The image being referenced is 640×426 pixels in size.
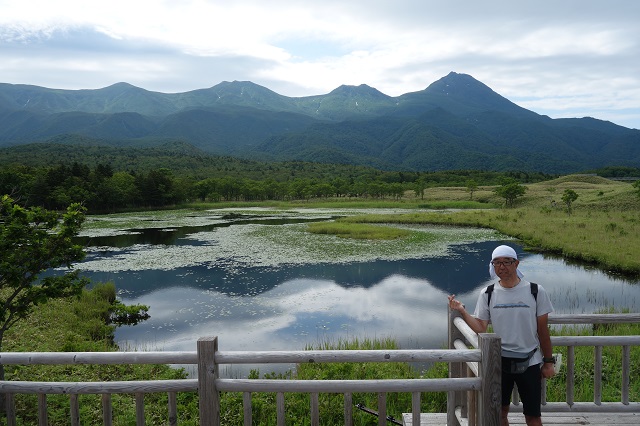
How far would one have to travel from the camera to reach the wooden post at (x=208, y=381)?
4.16 m

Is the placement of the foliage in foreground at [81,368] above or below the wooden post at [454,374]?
below

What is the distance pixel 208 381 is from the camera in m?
4.21

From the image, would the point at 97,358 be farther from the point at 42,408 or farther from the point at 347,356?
the point at 347,356

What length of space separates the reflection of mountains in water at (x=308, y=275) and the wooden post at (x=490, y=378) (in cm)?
1667

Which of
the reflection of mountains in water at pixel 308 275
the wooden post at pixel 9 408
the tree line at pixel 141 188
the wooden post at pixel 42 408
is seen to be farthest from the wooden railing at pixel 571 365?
the tree line at pixel 141 188

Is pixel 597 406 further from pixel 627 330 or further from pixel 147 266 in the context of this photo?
pixel 147 266

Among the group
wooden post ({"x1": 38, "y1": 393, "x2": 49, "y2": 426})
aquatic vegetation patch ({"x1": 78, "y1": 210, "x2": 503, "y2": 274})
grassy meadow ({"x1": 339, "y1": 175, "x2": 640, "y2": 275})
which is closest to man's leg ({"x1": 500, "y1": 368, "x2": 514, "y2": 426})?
wooden post ({"x1": 38, "y1": 393, "x2": 49, "y2": 426})

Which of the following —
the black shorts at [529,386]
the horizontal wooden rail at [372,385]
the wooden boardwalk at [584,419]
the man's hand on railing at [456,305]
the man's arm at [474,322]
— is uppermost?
the man's hand on railing at [456,305]

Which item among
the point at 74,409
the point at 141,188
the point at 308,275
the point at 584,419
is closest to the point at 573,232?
the point at 308,275

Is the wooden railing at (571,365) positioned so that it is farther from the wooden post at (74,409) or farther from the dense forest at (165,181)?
the dense forest at (165,181)

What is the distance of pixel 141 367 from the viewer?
34.0ft

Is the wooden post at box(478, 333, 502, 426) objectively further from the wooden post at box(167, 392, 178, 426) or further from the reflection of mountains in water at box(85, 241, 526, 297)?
the reflection of mountains in water at box(85, 241, 526, 297)

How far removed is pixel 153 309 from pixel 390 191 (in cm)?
8454

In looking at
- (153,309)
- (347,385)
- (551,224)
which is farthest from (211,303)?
(551,224)
